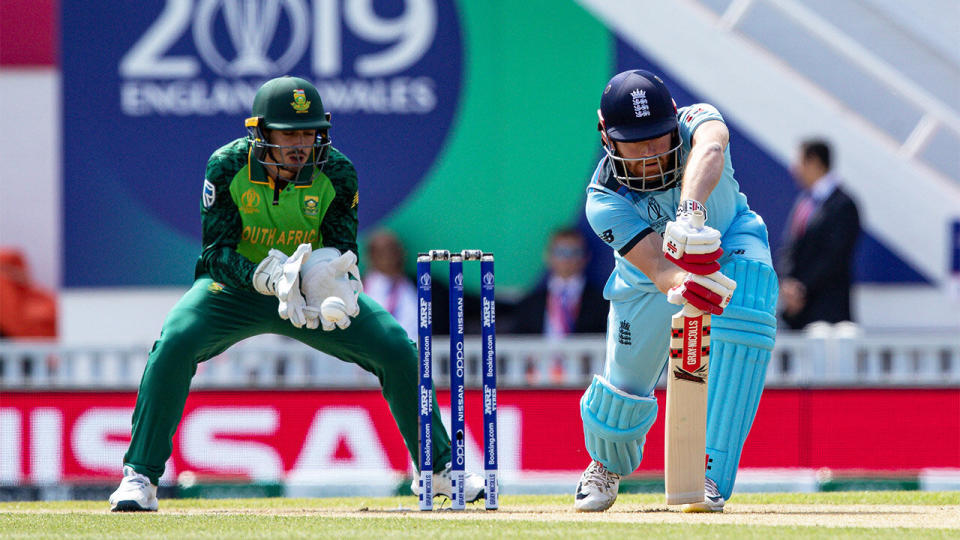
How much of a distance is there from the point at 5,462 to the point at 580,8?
4.92 metres

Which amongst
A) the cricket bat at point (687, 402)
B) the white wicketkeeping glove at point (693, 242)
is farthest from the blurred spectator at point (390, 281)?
the white wicketkeeping glove at point (693, 242)

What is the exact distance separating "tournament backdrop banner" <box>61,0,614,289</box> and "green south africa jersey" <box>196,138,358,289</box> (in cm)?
501

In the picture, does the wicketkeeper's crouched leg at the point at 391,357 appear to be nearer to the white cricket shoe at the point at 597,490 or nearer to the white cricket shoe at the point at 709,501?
the white cricket shoe at the point at 597,490

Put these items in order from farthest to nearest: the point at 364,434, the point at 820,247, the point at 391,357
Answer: the point at 820,247, the point at 364,434, the point at 391,357

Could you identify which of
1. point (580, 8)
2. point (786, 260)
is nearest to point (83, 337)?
point (580, 8)

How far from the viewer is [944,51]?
10.7 meters

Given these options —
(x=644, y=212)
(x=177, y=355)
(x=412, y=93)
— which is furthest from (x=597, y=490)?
(x=412, y=93)

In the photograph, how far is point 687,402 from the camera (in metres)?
5.52

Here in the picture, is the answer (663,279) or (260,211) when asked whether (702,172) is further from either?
(260,211)

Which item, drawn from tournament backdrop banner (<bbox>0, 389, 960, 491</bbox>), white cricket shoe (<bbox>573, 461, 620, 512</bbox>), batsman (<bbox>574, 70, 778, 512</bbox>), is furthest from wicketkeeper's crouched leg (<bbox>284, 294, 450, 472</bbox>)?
tournament backdrop banner (<bbox>0, 389, 960, 491</bbox>)

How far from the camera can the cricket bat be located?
5.46m

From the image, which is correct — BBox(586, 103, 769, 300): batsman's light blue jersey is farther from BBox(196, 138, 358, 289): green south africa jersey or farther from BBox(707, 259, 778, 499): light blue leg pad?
BBox(196, 138, 358, 289): green south africa jersey

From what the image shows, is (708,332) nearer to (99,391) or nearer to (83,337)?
(99,391)

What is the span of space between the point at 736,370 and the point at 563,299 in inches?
183
